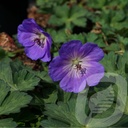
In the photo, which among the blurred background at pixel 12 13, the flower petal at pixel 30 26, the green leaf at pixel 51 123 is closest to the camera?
the green leaf at pixel 51 123

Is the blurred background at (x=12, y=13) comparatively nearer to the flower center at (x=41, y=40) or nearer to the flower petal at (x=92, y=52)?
the flower center at (x=41, y=40)

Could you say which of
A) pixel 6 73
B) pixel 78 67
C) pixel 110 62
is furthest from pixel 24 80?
pixel 110 62

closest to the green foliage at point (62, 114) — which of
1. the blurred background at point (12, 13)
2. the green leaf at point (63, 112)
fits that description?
the green leaf at point (63, 112)

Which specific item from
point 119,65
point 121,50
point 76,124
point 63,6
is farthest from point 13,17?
point 76,124

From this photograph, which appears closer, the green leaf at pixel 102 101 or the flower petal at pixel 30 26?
the green leaf at pixel 102 101

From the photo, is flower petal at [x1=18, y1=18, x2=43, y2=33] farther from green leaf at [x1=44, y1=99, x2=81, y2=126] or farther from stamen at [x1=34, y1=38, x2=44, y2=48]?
green leaf at [x1=44, y1=99, x2=81, y2=126]

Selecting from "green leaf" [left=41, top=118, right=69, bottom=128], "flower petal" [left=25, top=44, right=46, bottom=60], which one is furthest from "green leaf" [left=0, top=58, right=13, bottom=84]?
"green leaf" [left=41, top=118, right=69, bottom=128]

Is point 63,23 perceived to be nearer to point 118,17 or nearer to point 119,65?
point 118,17

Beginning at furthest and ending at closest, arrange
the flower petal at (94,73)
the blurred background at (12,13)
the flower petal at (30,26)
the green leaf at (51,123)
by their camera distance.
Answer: the blurred background at (12,13)
the flower petal at (30,26)
the flower petal at (94,73)
the green leaf at (51,123)
